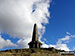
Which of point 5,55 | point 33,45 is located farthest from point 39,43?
point 5,55

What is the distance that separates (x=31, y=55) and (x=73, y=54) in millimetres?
8297

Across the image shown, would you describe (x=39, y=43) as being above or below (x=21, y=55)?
above

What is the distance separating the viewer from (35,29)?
142ft

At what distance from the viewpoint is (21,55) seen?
21281mm

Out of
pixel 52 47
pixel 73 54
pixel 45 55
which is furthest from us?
pixel 52 47

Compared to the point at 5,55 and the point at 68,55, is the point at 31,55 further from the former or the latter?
the point at 68,55

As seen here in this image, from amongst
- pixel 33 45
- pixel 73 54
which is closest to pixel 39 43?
pixel 33 45

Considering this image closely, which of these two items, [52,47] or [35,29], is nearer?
[52,47]

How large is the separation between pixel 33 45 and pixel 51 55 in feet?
64.8

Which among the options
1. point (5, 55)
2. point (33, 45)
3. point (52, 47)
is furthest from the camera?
point (33, 45)

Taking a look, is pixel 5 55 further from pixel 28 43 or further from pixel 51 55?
pixel 28 43

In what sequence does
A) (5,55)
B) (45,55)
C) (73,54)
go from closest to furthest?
(5,55) < (45,55) < (73,54)

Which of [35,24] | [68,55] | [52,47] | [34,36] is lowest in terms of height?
[68,55]

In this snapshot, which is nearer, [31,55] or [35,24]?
[31,55]
